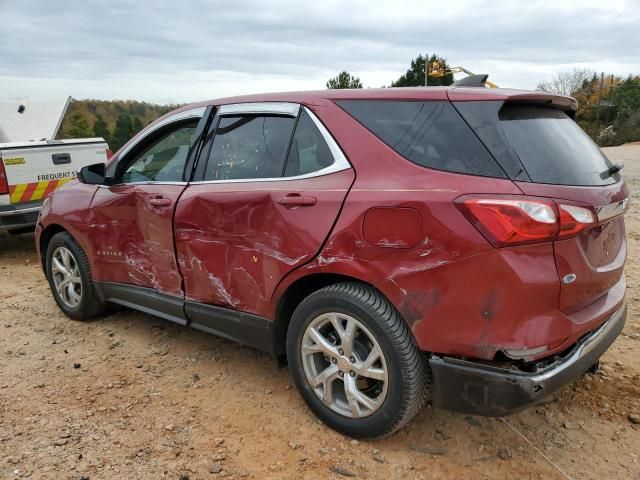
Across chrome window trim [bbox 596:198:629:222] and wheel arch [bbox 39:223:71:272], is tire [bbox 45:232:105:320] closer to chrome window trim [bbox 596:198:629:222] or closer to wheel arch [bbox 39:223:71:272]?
wheel arch [bbox 39:223:71:272]

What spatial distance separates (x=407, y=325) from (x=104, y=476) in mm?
1568

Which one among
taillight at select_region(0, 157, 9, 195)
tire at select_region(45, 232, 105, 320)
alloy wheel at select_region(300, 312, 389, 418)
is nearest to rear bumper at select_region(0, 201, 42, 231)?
taillight at select_region(0, 157, 9, 195)

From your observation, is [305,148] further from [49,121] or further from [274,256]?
[49,121]

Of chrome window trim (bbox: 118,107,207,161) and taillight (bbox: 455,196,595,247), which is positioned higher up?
chrome window trim (bbox: 118,107,207,161)

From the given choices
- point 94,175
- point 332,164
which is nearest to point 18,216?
point 94,175

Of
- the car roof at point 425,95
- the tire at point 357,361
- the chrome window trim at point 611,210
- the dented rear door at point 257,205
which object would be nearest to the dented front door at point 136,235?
the dented rear door at point 257,205

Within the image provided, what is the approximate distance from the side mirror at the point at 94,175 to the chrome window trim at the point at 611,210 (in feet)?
10.5

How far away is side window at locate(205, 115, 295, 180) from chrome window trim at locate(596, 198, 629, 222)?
1.53m

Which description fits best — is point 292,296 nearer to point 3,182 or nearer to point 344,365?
point 344,365

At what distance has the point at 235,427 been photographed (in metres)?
2.89

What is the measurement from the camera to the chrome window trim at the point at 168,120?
11.4ft

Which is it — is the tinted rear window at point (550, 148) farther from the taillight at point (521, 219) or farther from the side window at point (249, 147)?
the side window at point (249, 147)

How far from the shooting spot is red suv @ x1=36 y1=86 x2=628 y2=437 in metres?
2.16

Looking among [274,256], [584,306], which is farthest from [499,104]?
[274,256]
